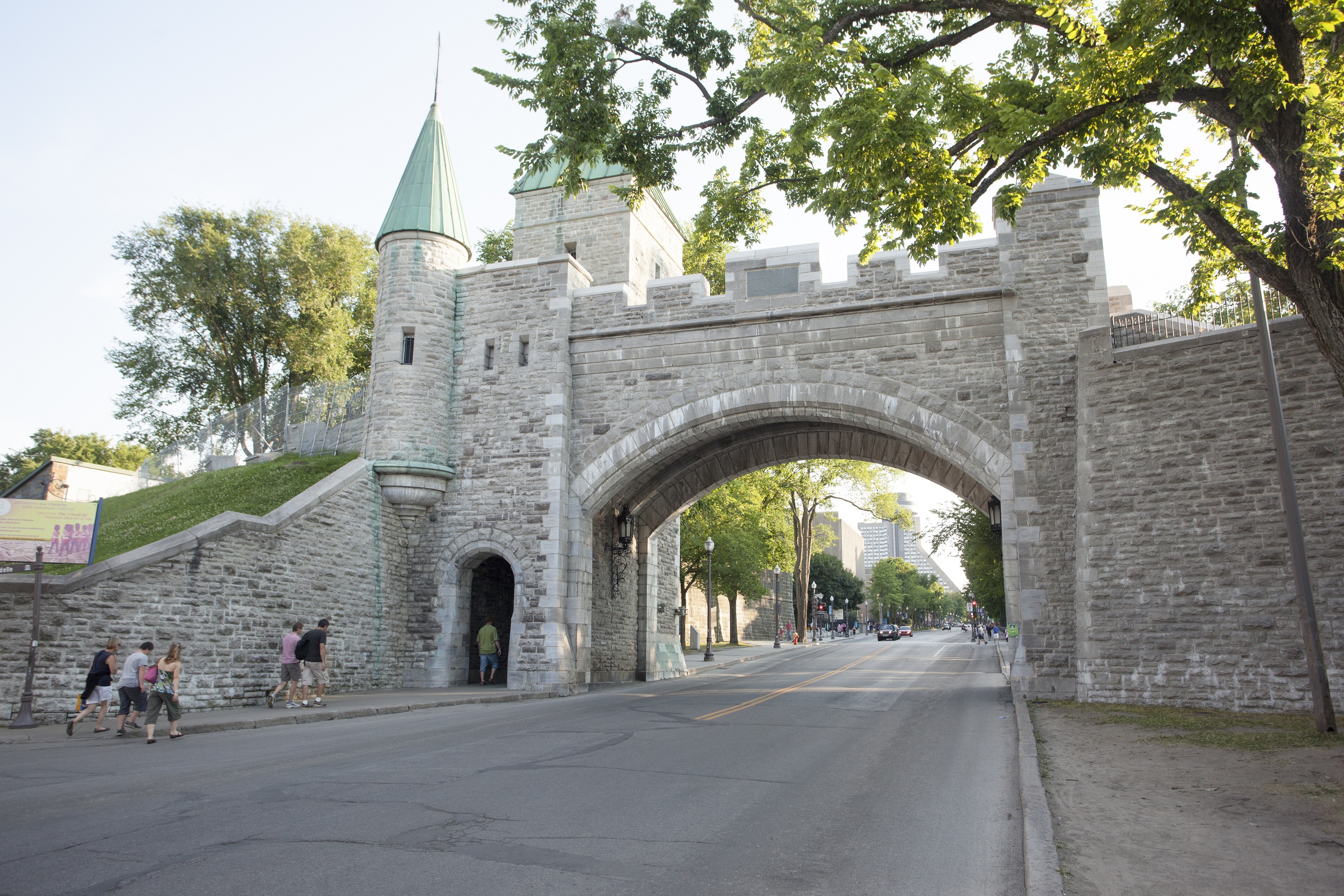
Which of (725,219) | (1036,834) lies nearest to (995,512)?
(725,219)

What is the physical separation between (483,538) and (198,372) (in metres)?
22.0

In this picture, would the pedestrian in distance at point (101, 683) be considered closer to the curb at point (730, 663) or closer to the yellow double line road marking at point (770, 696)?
the yellow double line road marking at point (770, 696)

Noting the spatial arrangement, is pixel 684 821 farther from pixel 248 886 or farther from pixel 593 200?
pixel 593 200

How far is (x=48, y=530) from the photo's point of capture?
11.1m

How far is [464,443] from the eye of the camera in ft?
59.5

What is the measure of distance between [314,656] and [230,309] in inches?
901

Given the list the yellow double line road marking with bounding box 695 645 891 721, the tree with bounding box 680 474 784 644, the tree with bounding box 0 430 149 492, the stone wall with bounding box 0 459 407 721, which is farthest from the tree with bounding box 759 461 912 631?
the tree with bounding box 0 430 149 492

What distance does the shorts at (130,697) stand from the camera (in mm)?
10117

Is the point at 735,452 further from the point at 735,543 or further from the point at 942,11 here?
the point at 735,543

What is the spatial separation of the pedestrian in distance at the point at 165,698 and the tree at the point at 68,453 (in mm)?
43981

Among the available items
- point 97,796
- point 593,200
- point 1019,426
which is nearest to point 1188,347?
point 1019,426

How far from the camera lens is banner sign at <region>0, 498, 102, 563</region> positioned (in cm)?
1089

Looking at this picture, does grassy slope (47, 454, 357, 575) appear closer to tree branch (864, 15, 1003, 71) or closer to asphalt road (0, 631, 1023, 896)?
asphalt road (0, 631, 1023, 896)

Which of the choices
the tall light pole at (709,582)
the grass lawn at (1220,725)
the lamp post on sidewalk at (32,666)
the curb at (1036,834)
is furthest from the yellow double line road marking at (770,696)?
the lamp post on sidewalk at (32,666)
